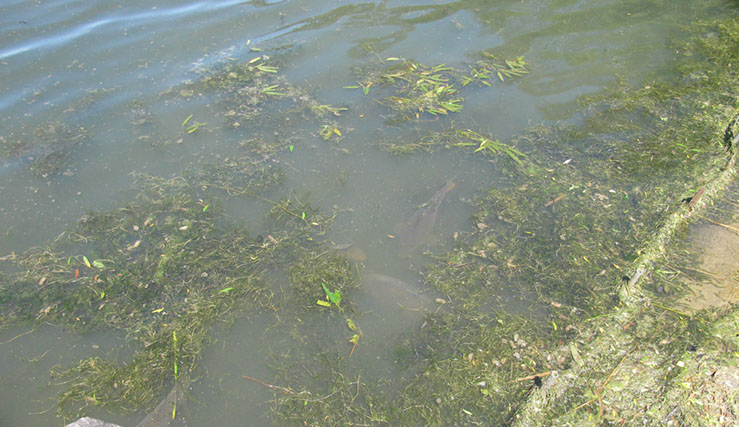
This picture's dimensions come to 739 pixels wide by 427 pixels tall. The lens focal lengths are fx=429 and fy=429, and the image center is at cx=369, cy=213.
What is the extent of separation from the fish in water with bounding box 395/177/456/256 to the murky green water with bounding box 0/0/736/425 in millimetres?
61

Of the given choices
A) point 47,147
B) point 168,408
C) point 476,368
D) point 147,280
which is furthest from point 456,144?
point 47,147

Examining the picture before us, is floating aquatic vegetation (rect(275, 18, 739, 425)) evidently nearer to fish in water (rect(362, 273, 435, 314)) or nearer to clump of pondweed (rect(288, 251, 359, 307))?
fish in water (rect(362, 273, 435, 314))

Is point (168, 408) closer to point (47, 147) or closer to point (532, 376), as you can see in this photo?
point (532, 376)

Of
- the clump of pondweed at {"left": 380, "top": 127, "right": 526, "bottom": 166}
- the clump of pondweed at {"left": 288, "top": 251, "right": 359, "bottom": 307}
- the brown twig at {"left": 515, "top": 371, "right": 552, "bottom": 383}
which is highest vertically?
the clump of pondweed at {"left": 380, "top": 127, "right": 526, "bottom": 166}

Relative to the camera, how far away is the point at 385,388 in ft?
9.43

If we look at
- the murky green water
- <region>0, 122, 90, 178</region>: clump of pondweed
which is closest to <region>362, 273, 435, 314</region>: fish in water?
the murky green water

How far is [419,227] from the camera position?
3.78 meters

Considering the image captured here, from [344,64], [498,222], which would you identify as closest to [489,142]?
[498,222]

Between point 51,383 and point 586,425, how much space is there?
3496 mm

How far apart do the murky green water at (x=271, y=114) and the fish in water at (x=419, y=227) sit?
0.20 ft

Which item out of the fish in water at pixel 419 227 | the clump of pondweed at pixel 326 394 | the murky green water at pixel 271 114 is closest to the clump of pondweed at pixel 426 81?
the murky green water at pixel 271 114

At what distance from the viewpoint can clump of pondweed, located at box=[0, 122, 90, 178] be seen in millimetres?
4281

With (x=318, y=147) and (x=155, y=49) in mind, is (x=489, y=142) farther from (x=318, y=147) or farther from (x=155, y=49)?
(x=155, y=49)

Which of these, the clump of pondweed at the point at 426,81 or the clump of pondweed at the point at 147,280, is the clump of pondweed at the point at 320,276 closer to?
the clump of pondweed at the point at 147,280
